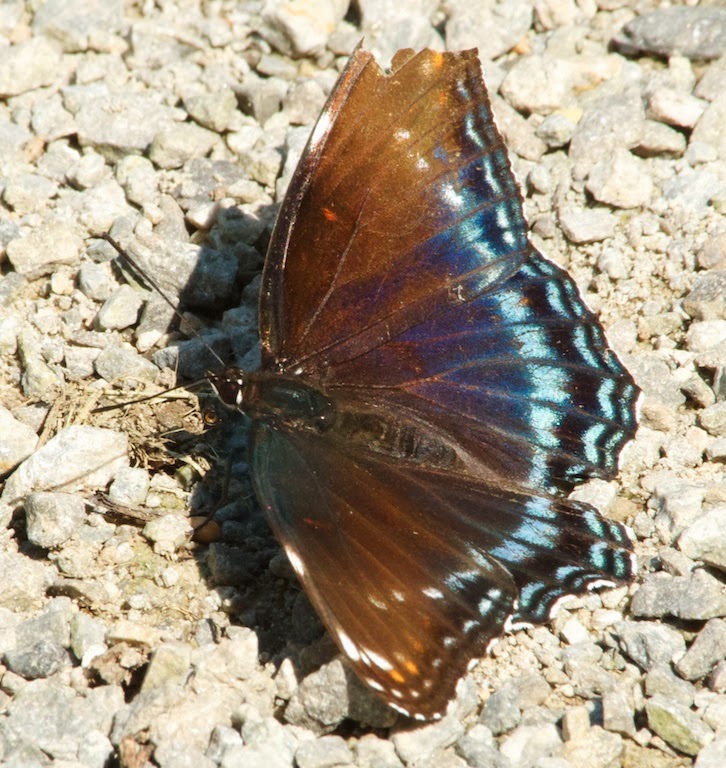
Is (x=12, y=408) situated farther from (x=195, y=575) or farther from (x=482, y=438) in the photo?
(x=482, y=438)

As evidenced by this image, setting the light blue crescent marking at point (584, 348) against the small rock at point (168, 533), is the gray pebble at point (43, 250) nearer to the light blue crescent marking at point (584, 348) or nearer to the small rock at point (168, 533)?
the small rock at point (168, 533)

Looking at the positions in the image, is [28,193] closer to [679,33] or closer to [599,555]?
[599,555]

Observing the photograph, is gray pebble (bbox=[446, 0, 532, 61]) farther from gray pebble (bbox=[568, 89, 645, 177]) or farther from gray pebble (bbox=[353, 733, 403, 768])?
gray pebble (bbox=[353, 733, 403, 768])

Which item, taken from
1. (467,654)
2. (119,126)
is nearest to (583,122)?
(119,126)

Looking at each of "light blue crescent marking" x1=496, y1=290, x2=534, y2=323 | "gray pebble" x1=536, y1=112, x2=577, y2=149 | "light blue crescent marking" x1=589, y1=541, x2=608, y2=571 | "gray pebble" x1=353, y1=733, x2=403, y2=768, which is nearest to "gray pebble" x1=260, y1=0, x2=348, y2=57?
"gray pebble" x1=536, y1=112, x2=577, y2=149

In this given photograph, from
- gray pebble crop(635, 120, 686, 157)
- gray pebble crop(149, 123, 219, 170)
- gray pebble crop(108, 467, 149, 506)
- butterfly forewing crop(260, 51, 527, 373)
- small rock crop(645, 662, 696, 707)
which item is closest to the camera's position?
small rock crop(645, 662, 696, 707)

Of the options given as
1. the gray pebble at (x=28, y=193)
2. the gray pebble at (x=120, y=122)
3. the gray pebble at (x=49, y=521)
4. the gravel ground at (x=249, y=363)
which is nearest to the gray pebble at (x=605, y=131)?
the gravel ground at (x=249, y=363)
